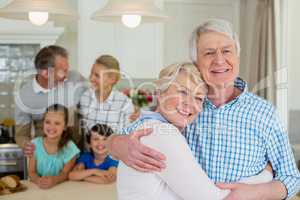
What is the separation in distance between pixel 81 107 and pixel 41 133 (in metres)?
0.33

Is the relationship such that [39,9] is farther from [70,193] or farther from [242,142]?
[242,142]

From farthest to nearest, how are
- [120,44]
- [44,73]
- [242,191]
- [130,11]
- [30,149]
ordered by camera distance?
[120,44], [44,73], [30,149], [130,11], [242,191]

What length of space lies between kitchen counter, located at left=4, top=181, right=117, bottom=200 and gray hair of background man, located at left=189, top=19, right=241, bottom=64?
28.6 inches

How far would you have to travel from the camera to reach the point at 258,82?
2.84 meters

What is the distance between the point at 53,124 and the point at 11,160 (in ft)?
2.75

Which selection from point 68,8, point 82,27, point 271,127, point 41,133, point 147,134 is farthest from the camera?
point 82,27

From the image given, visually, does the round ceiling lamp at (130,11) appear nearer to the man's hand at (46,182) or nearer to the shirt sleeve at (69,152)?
the shirt sleeve at (69,152)

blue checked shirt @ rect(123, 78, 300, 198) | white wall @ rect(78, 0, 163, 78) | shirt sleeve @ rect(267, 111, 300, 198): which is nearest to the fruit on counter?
blue checked shirt @ rect(123, 78, 300, 198)

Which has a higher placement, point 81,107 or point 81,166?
point 81,107

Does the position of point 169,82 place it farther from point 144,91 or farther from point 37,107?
point 144,91

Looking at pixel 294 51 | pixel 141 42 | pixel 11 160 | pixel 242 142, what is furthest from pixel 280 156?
pixel 294 51

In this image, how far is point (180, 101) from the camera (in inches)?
37.8

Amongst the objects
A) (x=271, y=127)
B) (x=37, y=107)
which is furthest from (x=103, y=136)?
(x=271, y=127)

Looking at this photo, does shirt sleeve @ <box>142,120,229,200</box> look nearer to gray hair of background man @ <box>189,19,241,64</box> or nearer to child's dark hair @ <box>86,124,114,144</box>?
gray hair of background man @ <box>189,19,241,64</box>
